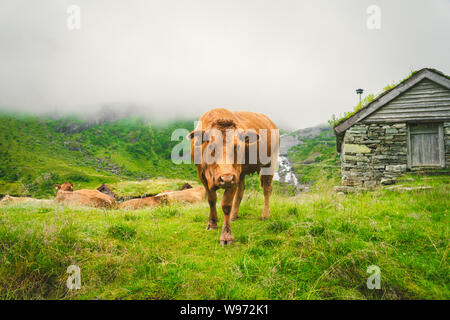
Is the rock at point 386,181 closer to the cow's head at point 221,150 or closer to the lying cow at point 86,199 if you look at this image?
the cow's head at point 221,150

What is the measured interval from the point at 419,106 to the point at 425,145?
81.6 inches

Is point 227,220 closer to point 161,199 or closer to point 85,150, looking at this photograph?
point 161,199

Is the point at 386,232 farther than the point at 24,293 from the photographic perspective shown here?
Yes

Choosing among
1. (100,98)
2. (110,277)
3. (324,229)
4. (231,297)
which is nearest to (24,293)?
(110,277)

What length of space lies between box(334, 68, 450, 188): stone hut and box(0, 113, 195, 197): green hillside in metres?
50.2

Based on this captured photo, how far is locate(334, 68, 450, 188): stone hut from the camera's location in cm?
1177

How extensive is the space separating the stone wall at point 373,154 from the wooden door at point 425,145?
69 cm

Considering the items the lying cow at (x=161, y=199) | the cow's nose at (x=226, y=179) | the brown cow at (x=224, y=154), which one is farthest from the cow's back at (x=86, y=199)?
the cow's nose at (x=226, y=179)

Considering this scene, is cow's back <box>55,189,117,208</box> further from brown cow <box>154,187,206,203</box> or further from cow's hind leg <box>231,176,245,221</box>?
cow's hind leg <box>231,176,245,221</box>

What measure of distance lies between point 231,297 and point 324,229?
234 centimetres

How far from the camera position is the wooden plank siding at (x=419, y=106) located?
38.8 ft

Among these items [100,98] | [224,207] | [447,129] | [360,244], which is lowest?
[360,244]
